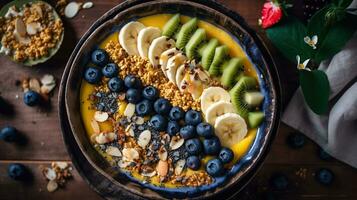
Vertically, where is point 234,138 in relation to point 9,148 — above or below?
above

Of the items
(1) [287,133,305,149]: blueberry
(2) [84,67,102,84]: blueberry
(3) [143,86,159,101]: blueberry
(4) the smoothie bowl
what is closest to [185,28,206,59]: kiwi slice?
(4) the smoothie bowl

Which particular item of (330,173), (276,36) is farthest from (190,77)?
(330,173)

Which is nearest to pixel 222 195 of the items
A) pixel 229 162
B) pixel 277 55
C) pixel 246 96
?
pixel 229 162

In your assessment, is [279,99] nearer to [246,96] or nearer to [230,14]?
[246,96]

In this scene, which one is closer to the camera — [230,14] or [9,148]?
[230,14]

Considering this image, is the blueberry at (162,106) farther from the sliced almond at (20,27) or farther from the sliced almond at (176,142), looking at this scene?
the sliced almond at (20,27)

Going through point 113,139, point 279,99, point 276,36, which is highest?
point 276,36
